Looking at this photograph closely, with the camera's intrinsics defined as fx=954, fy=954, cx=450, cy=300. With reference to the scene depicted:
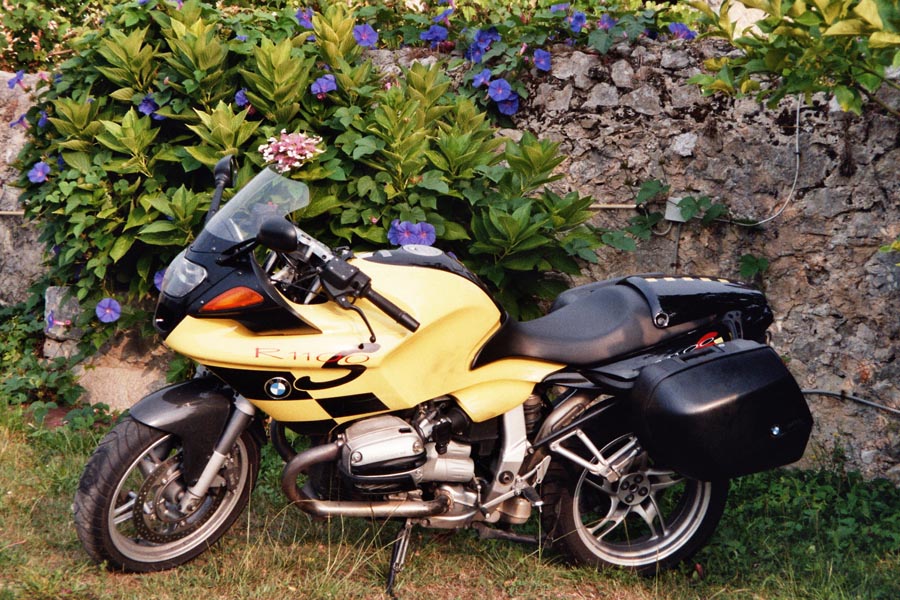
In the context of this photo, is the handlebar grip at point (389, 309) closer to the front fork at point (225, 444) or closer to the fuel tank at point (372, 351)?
the fuel tank at point (372, 351)

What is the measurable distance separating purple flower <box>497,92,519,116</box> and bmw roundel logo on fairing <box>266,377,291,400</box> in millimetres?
2124

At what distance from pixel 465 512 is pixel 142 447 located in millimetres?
1014

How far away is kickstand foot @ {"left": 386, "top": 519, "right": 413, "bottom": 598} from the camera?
9.86 feet

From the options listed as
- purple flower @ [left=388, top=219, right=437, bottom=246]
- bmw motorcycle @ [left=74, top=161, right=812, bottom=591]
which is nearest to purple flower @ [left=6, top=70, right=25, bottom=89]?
purple flower @ [left=388, top=219, right=437, bottom=246]

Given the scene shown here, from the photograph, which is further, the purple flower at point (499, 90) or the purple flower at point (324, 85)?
the purple flower at point (499, 90)

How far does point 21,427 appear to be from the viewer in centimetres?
420

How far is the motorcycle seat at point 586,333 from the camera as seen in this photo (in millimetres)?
2932

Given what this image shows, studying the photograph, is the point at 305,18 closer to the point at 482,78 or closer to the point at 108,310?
the point at 482,78

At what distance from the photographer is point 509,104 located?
442 centimetres

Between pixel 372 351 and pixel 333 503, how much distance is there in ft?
1.66

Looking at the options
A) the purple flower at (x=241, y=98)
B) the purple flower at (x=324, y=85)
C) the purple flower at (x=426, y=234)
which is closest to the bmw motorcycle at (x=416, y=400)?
the purple flower at (x=426, y=234)

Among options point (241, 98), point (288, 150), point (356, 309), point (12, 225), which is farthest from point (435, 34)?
point (12, 225)

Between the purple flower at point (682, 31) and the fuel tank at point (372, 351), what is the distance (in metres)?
2.04

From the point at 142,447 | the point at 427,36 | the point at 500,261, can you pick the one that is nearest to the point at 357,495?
the point at 142,447
